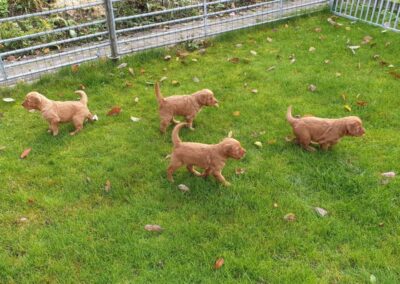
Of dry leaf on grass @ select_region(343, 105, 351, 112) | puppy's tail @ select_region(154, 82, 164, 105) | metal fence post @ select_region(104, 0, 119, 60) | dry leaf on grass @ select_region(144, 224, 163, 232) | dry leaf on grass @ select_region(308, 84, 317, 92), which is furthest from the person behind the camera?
metal fence post @ select_region(104, 0, 119, 60)

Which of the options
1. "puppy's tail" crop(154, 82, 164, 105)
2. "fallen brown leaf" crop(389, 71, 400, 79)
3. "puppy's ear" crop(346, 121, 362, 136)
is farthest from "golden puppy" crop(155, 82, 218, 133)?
"fallen brown leaf" crop(389, 71, 400, 79)

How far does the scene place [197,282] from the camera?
3576 millimetres

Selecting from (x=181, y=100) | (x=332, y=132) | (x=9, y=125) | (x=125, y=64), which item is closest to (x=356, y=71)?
(x=332, y=132)

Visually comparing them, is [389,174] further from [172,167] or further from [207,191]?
[172,167]

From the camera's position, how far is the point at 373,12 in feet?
29.0

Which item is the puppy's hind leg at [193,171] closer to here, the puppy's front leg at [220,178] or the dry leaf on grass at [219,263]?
the puppy's front leg at [220,178]

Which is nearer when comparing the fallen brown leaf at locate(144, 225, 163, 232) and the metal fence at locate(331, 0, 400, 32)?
the fallen brown leaf at locate(144, 225, 163, 232)

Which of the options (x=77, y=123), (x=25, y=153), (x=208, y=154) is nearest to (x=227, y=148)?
(x=208, y=154)

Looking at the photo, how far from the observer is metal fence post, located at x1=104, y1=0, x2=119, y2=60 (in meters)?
7.11

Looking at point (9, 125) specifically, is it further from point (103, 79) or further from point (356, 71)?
point (356, 71)

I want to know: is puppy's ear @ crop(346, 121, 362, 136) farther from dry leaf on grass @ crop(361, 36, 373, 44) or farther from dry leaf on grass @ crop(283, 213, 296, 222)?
dry leaf on grass @ crop(361, 36, 373, 44)

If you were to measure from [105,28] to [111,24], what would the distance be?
57.5 inches

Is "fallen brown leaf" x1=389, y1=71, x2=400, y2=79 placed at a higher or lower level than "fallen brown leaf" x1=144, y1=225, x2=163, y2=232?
higher

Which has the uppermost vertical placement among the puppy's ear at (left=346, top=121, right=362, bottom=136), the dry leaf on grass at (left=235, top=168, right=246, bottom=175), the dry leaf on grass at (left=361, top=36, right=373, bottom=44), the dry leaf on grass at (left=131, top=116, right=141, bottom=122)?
the puppy's ear at (left=346, top=121, right=362, bottom=136)
